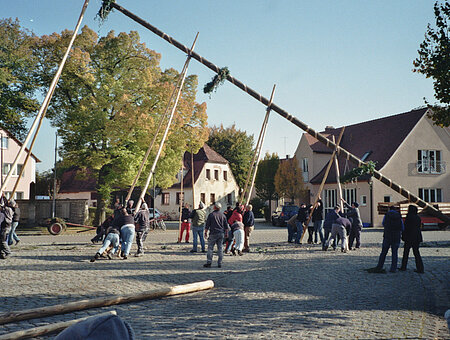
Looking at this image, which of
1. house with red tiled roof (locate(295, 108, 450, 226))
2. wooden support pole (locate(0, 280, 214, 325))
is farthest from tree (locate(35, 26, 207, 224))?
wooden support pole (locate(0, 280, 214, 325))

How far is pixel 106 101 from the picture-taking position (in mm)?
28781

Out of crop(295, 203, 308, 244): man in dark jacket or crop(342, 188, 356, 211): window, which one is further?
crop(342, 188, 356, 211): window

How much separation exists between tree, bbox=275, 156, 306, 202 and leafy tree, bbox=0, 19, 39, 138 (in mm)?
22185

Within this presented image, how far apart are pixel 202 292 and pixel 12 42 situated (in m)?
27.4

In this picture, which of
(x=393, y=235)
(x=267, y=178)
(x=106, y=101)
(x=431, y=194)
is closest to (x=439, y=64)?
(x=393, y=235)

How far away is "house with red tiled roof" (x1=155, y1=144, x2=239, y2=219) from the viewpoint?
2058 inches

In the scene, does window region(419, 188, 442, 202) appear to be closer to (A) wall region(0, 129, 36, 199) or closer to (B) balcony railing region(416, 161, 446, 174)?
(B) balcony railing region(416, 161, 446, 174)

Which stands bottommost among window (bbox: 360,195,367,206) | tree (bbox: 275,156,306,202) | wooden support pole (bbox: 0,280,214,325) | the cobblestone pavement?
the cobblestone pavement

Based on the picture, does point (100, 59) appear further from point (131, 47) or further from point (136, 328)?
point (136, 328)

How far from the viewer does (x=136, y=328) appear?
6.57 meters

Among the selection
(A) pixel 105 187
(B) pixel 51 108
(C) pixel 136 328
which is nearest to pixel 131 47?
(B) pixel 51 108

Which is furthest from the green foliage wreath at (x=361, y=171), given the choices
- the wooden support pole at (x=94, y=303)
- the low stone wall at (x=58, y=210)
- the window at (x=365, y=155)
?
the window at (x=365, y=155)

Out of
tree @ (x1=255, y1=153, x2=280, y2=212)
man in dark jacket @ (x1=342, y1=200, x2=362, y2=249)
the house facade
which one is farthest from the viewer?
the house facade

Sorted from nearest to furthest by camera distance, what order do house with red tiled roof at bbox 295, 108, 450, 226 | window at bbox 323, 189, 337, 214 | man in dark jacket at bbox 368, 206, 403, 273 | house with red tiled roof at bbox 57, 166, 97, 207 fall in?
man in dark jacket at bbox 368, 206, 403, 273 < house with red tiled roof at bbox 295, 108, 450, 226 < window at bbox 323, 189, 337, 214 < house with red tiled roof at bbox 57, 166, 97, 207
